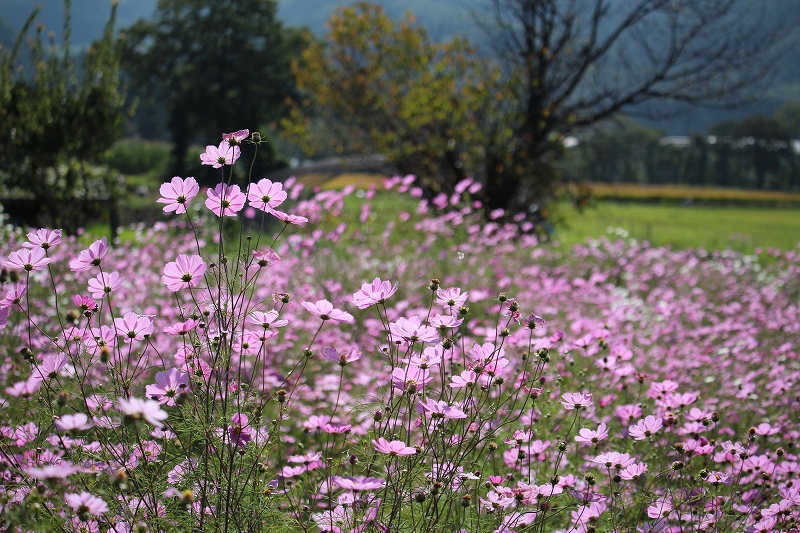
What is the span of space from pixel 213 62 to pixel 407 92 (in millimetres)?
24265

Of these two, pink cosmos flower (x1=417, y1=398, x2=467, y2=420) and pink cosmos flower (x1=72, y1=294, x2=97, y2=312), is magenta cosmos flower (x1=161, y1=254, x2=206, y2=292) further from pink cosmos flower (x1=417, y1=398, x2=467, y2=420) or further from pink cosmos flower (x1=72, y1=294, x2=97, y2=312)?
pink cosmos flower (x1=417, y1=398, x2=467, y2=420)

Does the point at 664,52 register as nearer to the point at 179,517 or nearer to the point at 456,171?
the point at 456,171

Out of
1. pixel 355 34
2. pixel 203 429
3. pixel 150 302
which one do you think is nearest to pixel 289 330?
pixel 150 302

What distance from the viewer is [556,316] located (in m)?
4.62

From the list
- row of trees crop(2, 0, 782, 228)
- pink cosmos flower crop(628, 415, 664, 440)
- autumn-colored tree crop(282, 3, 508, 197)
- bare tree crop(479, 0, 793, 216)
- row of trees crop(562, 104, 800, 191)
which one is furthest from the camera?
row of trees crop(562, 104, 800, 191)

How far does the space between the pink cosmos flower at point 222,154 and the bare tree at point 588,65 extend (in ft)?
29.7

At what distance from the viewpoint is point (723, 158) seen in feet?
242

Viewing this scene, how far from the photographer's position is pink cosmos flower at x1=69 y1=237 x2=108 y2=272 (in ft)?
4.86

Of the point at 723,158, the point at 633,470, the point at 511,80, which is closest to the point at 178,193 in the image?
the point at 633,470

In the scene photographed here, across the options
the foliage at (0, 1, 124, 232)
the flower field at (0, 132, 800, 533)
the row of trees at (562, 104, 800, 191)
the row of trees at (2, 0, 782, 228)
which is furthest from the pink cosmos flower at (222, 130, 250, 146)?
the row of trees at (562, 104, 800, 191)

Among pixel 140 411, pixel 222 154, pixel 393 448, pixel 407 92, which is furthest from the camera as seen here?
pixel 407 92

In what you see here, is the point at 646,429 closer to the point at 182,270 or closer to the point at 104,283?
the point at 182,270

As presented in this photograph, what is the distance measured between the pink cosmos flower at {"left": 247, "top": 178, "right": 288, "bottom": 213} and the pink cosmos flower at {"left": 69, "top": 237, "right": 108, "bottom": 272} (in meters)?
0.32

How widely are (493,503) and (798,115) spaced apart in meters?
108
